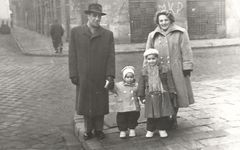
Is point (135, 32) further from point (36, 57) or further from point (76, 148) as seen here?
point (76, 148)

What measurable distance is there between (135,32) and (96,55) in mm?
17714

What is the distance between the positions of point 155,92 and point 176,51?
707 mm

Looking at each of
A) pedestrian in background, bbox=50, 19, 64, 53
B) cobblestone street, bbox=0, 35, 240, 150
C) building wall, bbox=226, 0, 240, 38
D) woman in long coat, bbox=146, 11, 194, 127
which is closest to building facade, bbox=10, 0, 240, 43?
building wall, bbox=226, 0, 240, 38

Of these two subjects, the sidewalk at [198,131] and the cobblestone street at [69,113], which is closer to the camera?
the sidewalk at [198,131]

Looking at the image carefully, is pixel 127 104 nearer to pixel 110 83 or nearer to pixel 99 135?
pixel 110 83

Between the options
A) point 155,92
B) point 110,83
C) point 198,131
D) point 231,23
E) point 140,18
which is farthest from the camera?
point 231,23

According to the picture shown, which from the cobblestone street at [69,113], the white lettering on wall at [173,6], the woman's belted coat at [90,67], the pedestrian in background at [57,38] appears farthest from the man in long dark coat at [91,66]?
the white lettering on wall at [173,6]

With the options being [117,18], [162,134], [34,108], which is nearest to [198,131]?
[162,134]


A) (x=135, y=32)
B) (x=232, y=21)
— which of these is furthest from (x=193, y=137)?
(x=232, y=21)

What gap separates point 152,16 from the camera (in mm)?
23312

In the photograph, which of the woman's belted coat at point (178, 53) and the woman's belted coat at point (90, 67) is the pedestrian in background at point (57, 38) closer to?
the woman's belted coat at point (90, 67)

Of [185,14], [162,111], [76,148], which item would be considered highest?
[185,14]

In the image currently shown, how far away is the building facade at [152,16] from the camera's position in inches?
887

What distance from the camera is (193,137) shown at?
5312mm
